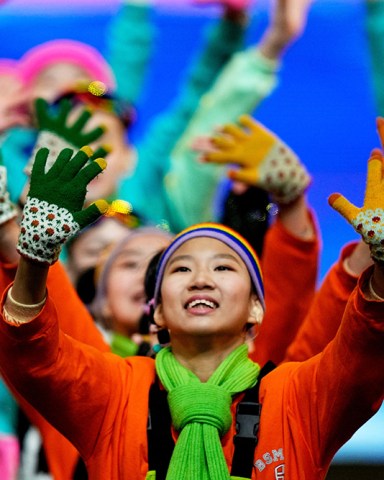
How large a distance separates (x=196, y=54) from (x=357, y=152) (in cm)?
72

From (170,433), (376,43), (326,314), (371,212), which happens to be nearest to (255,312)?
(326,314)

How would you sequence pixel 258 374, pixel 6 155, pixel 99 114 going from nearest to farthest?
pixel 258 374, pixel 6 155, pixel 99 114

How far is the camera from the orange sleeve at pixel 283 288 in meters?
2.62

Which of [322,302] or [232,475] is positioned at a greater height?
[322,302]

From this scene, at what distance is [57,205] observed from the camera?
1.92 meters

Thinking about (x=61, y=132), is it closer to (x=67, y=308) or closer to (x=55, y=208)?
(x=67, y=308)

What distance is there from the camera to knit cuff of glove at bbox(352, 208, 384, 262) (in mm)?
1843

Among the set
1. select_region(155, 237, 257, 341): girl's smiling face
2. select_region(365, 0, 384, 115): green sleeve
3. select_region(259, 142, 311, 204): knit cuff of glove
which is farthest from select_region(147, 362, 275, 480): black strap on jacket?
select_region(365, 0, 384, 115): green sleeve

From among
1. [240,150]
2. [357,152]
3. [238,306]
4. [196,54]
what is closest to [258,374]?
[238,306]

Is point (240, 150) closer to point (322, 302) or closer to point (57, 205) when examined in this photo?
point (322, 302)

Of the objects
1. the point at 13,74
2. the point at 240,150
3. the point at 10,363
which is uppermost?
the point at 13,74

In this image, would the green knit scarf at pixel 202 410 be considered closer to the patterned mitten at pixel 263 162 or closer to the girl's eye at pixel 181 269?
the girl's eye at pixel 181 269

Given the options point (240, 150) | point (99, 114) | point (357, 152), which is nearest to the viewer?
point (240, 150)

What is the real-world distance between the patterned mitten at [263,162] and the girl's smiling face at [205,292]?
1.43ft
